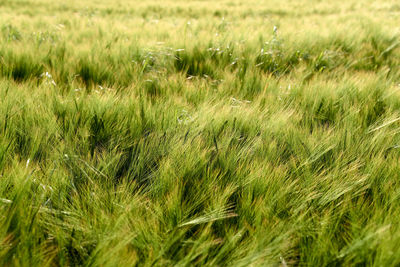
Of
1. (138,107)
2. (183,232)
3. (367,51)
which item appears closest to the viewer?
(183,232)

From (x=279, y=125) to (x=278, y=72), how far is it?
1129 millimetres

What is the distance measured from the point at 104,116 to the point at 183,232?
64 centimetres

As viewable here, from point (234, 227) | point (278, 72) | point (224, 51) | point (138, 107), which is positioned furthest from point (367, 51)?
point (234, 227)

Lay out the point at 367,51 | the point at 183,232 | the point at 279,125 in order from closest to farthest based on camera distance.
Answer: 1. the point at 183,232
2. the point at 279,125
3. the point at 367,51

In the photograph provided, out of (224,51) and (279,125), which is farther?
(224,51)

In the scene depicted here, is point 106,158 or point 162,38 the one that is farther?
point 162,38

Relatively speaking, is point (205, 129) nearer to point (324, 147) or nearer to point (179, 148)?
point (179, 148)

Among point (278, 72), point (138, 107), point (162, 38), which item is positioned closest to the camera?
point (138, 107)

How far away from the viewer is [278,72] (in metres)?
2.10

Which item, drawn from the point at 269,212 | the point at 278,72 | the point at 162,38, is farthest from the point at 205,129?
the point at 162,38

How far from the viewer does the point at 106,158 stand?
877 mm

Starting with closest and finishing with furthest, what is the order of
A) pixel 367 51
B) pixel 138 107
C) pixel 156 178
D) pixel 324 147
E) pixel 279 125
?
pixel 156 178 < pixel 324 147 < pixel 279 125 < pixel 138 107 < pixel 367 51

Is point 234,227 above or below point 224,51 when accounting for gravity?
below

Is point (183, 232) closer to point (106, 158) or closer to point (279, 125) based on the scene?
point (106, 158)
